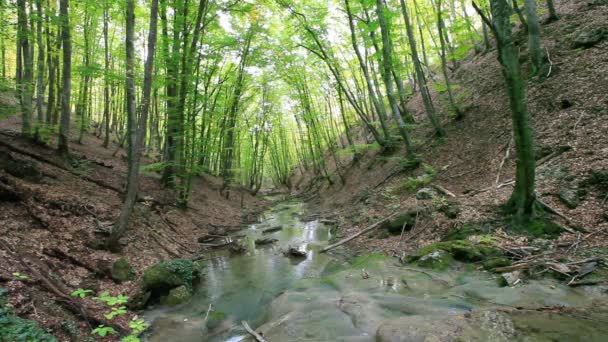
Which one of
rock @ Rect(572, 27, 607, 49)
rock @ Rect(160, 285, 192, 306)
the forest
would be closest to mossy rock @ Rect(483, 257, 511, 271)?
the forest

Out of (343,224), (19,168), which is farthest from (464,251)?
(19,168)

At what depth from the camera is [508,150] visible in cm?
1029

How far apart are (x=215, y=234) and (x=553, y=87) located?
50.9ft

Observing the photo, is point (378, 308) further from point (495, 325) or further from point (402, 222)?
point (402, 222)

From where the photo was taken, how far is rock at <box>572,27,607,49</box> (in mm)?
11234

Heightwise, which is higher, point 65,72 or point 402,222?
point 65,72

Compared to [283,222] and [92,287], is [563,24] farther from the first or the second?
[92,287]

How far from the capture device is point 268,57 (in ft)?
68.2

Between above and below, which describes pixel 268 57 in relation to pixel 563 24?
above

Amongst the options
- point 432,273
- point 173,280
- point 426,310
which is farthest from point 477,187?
point 173,280

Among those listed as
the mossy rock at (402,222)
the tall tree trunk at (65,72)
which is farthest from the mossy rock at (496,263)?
the tall tree trunk at (65,72)

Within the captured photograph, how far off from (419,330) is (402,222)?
621cm

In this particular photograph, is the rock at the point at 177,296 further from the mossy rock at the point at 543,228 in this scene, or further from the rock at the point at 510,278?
the mossy rock at the point at 543,228

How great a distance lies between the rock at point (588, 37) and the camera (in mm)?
11234
